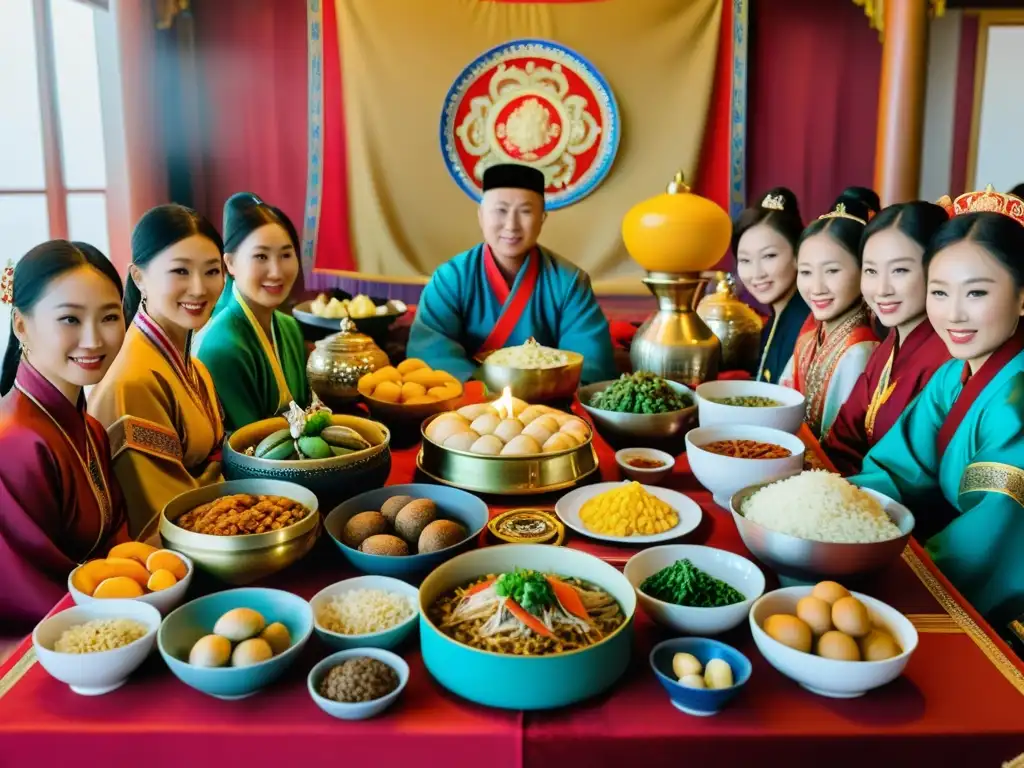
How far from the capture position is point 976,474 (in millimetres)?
1392

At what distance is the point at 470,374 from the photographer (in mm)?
2609

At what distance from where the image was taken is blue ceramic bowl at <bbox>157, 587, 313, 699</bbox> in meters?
0.96

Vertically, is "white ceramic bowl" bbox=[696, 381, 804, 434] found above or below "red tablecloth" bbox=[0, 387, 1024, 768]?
above

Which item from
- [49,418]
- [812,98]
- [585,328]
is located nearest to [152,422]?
[49,418]

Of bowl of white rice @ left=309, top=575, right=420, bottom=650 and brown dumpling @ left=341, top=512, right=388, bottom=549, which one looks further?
brown dumpling @ left=341, top=512, right=388, bottom=549

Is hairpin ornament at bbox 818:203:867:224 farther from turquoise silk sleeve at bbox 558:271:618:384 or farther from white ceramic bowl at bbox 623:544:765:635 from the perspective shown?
white ceramic bowl at bbox 623:544:765:635

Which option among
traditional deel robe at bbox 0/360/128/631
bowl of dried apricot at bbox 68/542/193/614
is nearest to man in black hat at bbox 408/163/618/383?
traditional deel robe at bbox 0/360/128/631

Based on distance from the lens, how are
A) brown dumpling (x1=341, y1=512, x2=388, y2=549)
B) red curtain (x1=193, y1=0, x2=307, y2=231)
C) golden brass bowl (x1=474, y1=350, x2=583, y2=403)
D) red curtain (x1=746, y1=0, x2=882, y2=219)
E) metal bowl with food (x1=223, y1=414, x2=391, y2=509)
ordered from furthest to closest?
red curtain (x1=193, y1=0, x2=307, y2=231)
red curtain (x1=746, y1=0, x2=882, y2=219)
golden brass bowl (x1=474, y1=350, x2=583, y2=403)
metal bowl with food (x1=223, y1=414, x2=391, y2=509)
brown dumpling (x1=341, y1=512, x2=388, y2=549)

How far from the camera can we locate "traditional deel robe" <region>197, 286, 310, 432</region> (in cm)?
186

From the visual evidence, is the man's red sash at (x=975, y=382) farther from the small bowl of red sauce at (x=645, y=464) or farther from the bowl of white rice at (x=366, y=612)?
the bowl of white rice at (x=366, y=612)

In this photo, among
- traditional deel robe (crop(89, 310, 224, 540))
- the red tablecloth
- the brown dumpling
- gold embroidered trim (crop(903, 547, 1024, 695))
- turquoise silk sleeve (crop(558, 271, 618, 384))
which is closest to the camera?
the red tablecloth

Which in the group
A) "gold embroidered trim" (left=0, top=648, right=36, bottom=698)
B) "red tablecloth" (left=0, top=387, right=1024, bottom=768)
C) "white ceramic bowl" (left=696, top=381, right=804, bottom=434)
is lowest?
"red tablecloth" (left=0, top=387, right=1024, bottom=768)

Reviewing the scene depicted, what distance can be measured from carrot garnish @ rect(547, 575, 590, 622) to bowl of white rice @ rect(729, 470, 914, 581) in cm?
33

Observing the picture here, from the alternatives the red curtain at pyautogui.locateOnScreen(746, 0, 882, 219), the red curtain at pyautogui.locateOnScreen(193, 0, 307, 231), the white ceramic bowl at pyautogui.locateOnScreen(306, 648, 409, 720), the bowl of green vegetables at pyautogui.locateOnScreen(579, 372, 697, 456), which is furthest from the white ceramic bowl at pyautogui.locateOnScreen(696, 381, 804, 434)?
the red curtain at pyautogui.locateOnScreen(193, 0, 307, 231)
